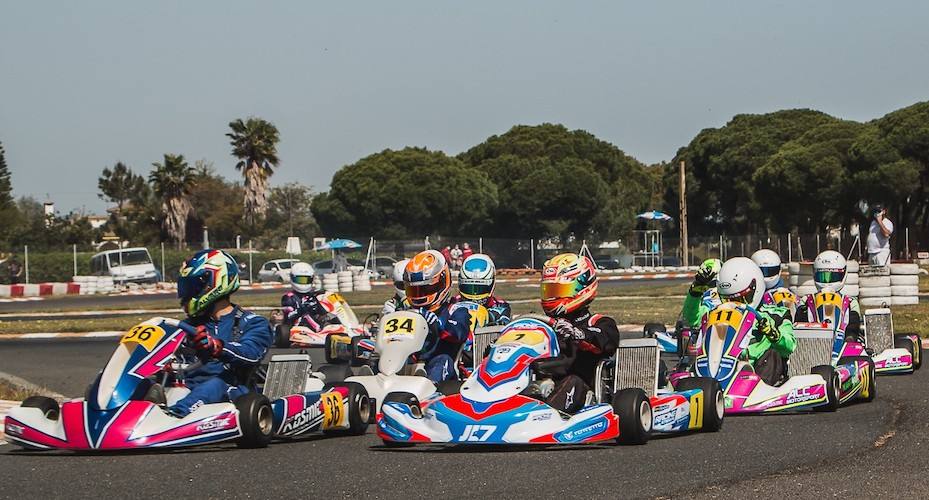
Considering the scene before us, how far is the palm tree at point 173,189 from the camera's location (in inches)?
2504

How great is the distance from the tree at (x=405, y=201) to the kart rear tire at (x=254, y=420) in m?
55.7

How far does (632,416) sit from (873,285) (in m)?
15.7

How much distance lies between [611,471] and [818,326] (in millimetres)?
5459

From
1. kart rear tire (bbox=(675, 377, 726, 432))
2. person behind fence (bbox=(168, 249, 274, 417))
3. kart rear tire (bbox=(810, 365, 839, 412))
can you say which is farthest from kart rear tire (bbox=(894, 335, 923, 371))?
person behind fence (bbox=(168, 249, 274, 417))

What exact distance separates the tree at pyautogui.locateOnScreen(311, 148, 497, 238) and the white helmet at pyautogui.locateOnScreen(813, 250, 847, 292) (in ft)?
165

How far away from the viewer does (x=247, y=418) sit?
842cm

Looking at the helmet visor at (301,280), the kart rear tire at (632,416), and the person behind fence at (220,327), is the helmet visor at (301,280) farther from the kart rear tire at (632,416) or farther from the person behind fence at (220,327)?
the kart rear tire at (632,416)

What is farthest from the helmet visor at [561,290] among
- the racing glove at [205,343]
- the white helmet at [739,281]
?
the white helmet at [739,281]

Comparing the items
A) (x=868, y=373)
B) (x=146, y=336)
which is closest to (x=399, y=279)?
(x=868, y=373)

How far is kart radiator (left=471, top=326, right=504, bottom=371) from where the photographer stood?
10.6m

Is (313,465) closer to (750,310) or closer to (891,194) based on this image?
(750,310)

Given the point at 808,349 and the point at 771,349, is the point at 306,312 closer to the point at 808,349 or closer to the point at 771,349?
the point at 808,349

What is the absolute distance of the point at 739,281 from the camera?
36.6ft

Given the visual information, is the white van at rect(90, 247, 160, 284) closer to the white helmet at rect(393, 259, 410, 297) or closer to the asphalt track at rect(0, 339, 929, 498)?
the white helmet at rect(393, 259, 410, 297)
